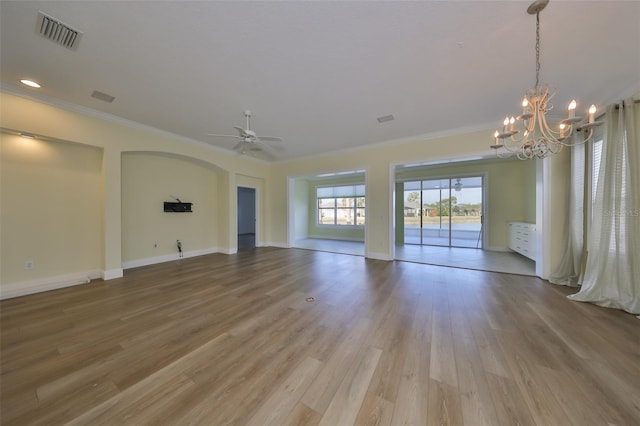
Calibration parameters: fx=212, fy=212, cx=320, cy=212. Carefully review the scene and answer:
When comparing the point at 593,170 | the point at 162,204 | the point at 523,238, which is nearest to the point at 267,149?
the point at 162,204

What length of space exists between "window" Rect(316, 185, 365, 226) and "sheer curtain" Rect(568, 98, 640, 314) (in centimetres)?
598

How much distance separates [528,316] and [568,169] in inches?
115

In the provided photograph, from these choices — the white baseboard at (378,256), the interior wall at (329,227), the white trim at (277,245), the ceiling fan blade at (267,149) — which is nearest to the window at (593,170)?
the white baseboard at (378,256)

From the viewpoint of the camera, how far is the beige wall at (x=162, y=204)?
4625 millimetres

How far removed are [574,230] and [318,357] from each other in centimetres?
462

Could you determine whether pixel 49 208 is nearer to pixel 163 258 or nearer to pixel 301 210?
pixel 163 258

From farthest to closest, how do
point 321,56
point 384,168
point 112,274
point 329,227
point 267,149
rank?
point 329,227 < point 267,149 < point 384,168 < point 112,274 < point 321,56

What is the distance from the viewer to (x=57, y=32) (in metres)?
2.17

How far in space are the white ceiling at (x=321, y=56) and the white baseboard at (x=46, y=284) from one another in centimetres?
289

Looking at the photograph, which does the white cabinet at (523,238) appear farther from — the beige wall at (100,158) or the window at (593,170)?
the beige wall at (100,158)

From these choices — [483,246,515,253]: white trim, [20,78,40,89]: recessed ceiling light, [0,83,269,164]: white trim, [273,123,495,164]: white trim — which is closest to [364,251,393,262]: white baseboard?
[273,123,495,164]: white trim

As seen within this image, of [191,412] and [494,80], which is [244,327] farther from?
[494,80]

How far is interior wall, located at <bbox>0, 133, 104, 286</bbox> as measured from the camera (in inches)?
127

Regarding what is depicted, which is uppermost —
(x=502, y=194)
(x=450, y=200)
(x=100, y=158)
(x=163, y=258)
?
(x=100, y=158)
